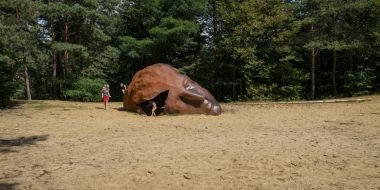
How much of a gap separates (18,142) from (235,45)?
19.3 metres

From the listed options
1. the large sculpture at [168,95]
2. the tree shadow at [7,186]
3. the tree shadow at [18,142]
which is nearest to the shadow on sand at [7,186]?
the tree shadow at [7,186]

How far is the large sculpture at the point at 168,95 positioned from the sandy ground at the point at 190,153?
4.91 ft

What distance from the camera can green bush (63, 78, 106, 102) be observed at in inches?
1033

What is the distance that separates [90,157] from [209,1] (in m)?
25.5

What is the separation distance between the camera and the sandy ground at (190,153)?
6594 millimetres

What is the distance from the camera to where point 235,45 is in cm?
2747

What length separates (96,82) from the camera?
27219 millimetres

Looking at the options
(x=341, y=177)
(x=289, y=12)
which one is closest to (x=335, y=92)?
(x=289, y=12)

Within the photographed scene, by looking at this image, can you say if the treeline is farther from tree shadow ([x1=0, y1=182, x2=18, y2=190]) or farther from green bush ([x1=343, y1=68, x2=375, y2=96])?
tree shadow ([x1=0, y1=182, x2=18, y2=190])

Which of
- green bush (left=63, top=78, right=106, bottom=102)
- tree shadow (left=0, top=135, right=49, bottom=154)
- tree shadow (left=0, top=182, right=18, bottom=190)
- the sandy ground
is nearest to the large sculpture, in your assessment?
the sandy ground

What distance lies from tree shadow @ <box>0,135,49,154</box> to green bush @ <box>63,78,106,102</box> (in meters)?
15.4

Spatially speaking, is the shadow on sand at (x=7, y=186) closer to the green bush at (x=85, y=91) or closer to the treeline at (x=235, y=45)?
the treeline at (x=235, y=45)

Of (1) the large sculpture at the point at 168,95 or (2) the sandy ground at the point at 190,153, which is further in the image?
(1) the large sculpture at the point at 168,95

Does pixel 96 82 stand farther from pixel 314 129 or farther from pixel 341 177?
pixel 341 177
